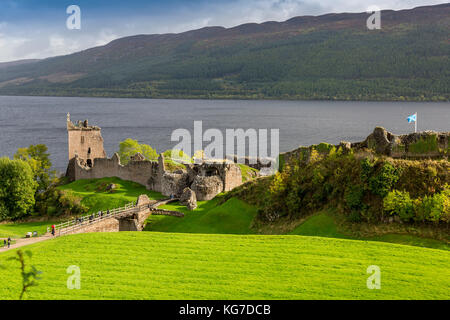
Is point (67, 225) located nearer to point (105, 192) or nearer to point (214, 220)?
point (105, 192)

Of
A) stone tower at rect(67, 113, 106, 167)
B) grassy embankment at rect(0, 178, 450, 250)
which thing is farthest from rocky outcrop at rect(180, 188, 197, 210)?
stone tower at rect(67, 113, 106, 167)

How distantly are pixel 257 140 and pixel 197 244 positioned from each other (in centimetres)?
12183

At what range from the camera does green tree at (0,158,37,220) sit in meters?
53.8

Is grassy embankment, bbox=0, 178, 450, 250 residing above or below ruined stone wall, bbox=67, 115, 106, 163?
below

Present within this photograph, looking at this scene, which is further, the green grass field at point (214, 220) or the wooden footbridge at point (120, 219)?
the wooden footbridge at point (120, 219)

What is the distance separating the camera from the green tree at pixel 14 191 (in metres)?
53.8

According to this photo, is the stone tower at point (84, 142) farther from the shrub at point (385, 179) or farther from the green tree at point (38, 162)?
the shrub at point (385, 179)

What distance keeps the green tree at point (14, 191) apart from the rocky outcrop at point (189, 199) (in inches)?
766

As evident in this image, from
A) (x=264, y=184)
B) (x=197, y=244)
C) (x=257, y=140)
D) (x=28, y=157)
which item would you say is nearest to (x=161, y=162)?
(x=264, y=184)

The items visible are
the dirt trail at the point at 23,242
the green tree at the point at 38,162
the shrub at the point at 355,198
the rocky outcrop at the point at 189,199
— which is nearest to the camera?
the shrub at the point at 355,198

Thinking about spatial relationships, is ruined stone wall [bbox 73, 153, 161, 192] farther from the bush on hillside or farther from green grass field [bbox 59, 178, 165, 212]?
the bush on hillside

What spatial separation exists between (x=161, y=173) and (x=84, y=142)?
2145 centimetres

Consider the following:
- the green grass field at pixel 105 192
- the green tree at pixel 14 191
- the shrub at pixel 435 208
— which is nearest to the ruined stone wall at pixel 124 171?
the green grass field at pixel 105 192

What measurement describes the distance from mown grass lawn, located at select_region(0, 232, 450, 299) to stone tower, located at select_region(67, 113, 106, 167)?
4452cm
